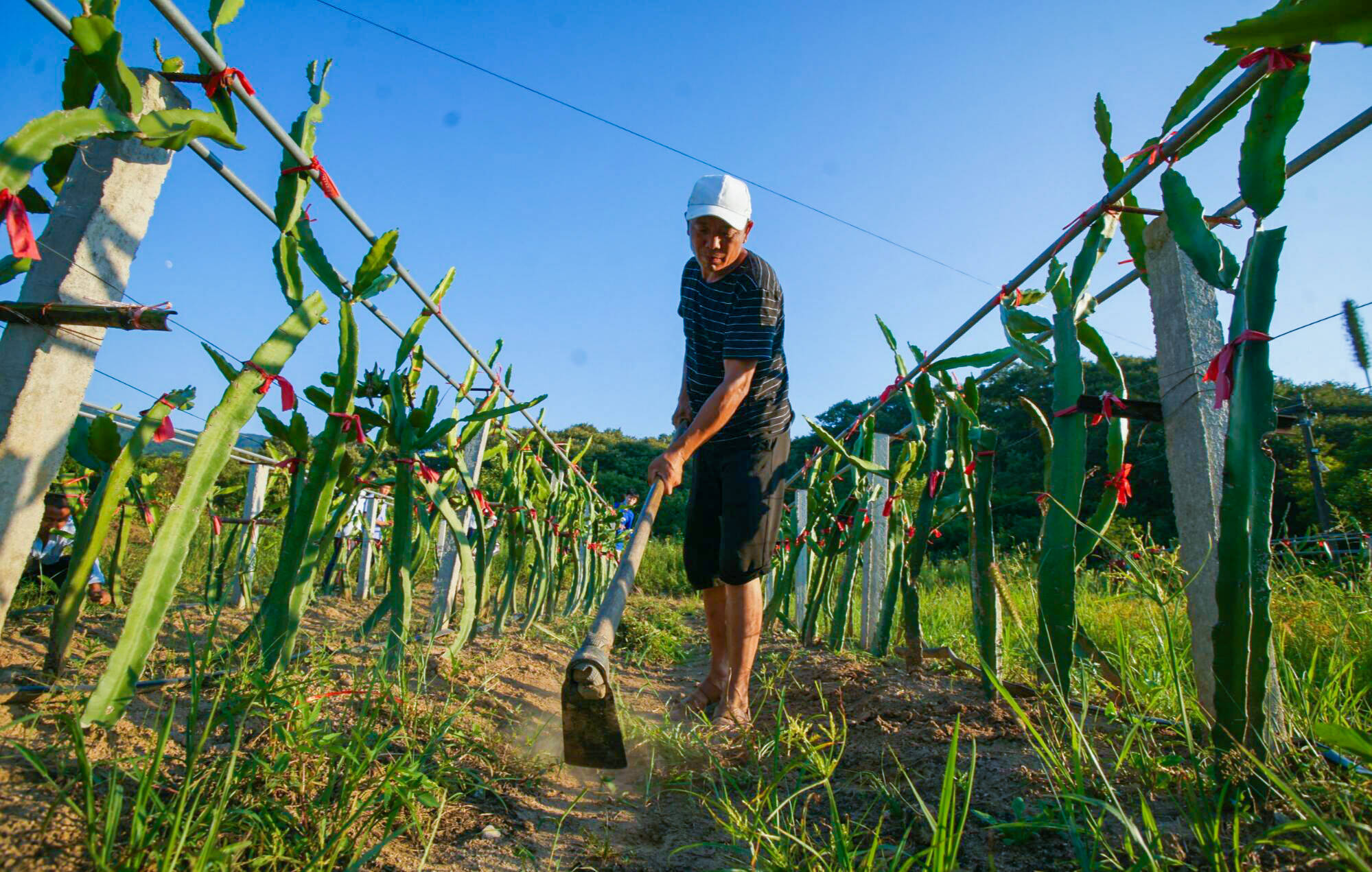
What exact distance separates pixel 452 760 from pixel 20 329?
1.01 meters

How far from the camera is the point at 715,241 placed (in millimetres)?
2287

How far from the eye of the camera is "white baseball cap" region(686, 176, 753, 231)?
2.23 metres

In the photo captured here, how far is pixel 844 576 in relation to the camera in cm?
301

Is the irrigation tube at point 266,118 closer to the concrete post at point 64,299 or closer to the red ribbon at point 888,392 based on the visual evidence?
the concrete post at point 64,299

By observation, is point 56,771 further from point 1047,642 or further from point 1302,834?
point 1302,834

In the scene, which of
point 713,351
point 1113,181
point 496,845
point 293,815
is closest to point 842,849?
point 496,845

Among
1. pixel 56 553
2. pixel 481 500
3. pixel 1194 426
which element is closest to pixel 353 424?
pixel 481 500

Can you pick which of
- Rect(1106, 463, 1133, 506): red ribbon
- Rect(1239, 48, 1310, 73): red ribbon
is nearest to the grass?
Rect(1106, 463, 1133, 506): red ribbon

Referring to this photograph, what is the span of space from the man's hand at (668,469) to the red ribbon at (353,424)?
0.71 meters

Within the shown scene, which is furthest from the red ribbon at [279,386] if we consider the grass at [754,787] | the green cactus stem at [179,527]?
the grass at [754,787]

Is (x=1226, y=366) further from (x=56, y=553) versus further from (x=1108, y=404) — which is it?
(x=56, y=553)

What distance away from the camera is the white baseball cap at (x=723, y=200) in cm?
223

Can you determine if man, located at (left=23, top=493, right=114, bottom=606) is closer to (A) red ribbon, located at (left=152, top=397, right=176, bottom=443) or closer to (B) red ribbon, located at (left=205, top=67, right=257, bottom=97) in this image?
(A) red ribbon, located at (left=152, top=397, right=176, bottom=443)

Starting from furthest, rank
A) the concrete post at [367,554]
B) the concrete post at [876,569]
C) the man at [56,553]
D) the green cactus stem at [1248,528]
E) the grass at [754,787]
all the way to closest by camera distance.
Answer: the concrete post at [367,554], the concrete post at [876,569], the man at [56,553], the green cactus stem at [1248,528], the grass at [754,787]
